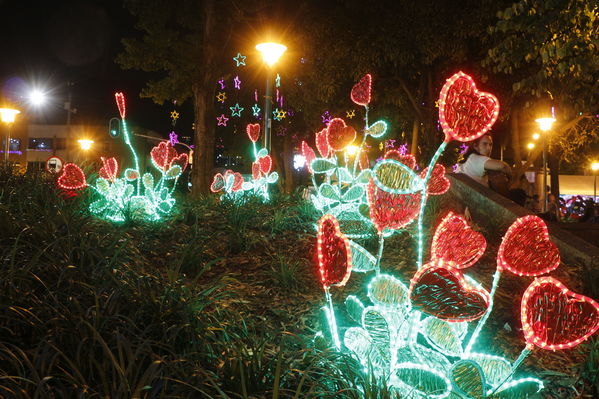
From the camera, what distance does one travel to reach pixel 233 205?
627 centimetres

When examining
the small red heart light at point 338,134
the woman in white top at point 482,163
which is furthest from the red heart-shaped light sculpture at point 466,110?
the woman in white top at point 482,163

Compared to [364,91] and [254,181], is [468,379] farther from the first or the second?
[254,181]

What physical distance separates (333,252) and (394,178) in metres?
0.52

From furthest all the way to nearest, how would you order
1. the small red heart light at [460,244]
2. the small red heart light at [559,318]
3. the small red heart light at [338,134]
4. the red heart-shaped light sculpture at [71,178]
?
the small red heart light at [338,134]
the red heart-shaped light sculpture at [71,178]
the small red heart light at [460,244]
the small red heart light at [559,318]

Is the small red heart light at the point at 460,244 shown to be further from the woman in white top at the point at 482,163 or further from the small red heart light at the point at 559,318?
the woman in white top at the point at 482,163

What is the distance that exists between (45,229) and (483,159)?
5.67 m

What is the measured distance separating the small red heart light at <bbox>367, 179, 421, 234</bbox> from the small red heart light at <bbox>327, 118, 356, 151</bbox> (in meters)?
3.44

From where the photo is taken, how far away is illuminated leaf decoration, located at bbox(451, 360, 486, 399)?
2.28 meters

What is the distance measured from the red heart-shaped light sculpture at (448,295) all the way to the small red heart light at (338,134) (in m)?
4.03

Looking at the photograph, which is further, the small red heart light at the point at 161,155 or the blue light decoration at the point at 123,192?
the small red heart light at the point at 161,155

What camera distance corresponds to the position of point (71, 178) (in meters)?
5.96

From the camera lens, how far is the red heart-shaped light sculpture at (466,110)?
2432mm

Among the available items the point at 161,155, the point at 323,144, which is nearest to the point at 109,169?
the point at 161,155

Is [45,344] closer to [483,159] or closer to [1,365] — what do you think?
[1,365]
